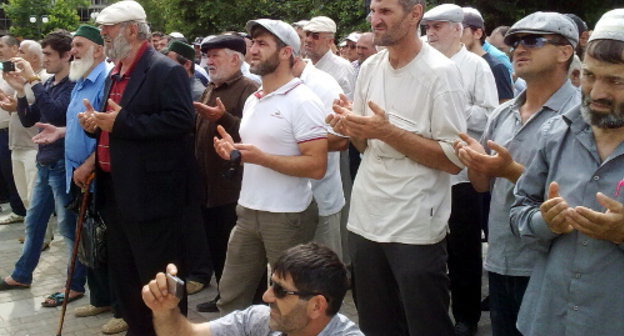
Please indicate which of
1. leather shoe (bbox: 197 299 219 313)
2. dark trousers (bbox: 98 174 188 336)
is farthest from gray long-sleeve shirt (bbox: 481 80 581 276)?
leather shoe (bbox: 197 299 219 313)

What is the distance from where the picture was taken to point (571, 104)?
326 centimetres

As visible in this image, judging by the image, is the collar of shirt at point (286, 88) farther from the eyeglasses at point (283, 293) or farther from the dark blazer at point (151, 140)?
the eyeglasses at point (283, 293)

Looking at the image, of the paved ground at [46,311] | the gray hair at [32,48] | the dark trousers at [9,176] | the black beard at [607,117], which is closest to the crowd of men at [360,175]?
the black beard at [607,117]

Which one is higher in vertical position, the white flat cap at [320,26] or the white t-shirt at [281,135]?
the white flat cap at [320,26]

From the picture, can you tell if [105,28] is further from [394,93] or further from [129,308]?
[394,93]

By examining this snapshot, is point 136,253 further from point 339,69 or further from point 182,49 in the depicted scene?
point 339,69

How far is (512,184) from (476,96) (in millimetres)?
1499

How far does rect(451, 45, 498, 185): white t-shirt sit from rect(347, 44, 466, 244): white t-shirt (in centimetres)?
102

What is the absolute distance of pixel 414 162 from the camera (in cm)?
353

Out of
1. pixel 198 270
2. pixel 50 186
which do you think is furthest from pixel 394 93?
pixel 50 186

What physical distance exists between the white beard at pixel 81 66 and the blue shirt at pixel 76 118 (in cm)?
5

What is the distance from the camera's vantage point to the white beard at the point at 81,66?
5.44 metres

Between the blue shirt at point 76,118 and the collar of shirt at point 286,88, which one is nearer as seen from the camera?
the collar of shirt at point 286,88

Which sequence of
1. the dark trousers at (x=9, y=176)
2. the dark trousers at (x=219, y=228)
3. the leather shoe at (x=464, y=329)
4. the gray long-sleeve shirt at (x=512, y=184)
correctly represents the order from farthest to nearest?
the dark trousers at (x=9, y=176) → the dark trousers at (x=219, y=228) → the leather shoe at (x=464, y=329) → the gray long-sleeve shirt at (x=512, y=184)
